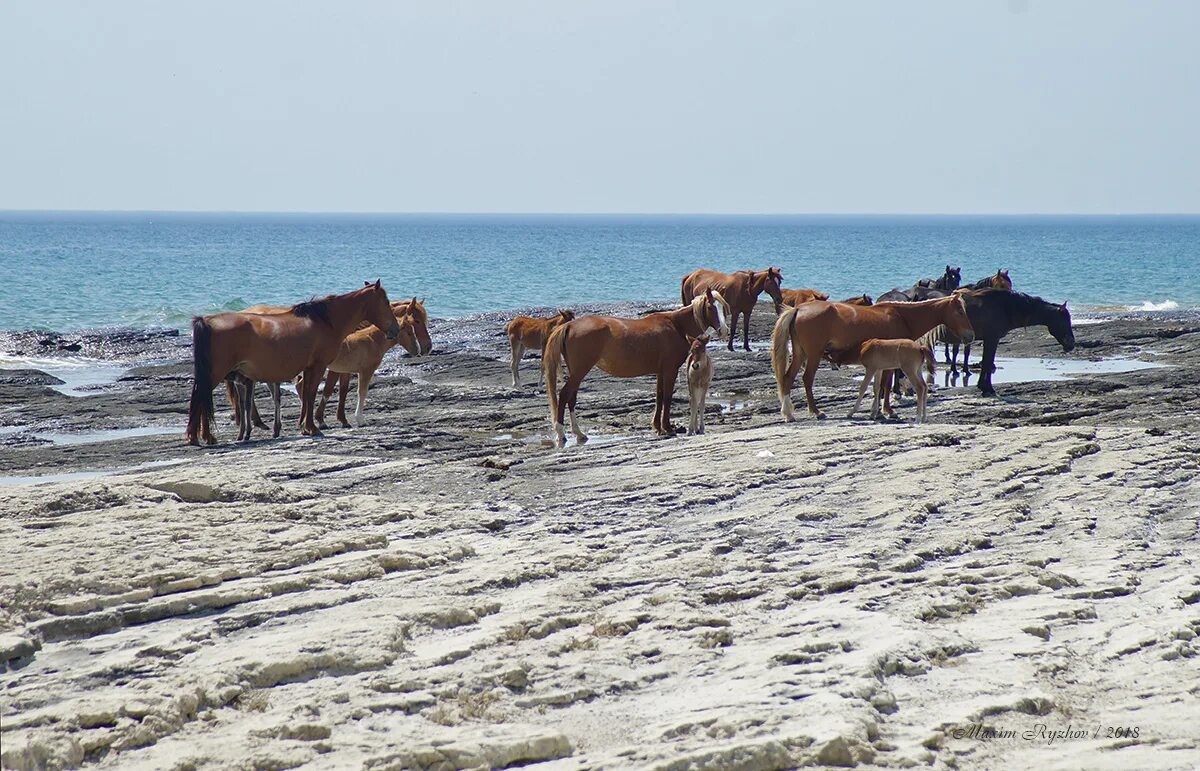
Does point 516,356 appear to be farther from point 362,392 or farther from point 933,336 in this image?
point 933,336

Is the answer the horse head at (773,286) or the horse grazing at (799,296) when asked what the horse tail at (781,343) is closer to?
the horse grazing at (799,296)

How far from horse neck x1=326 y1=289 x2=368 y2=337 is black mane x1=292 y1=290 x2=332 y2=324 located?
0.06 metres

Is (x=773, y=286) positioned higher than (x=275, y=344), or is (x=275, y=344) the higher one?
(x=773, y=286)

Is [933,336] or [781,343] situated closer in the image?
[781,343]

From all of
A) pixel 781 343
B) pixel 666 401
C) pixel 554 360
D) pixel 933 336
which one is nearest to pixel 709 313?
pixel 666 401

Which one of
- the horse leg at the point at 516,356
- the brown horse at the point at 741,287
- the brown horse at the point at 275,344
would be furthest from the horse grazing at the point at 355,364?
the brown horse at the point at 741,287

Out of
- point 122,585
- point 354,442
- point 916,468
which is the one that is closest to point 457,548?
point 122,585

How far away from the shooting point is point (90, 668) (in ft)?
21.7

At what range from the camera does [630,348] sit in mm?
15422

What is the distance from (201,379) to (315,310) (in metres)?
1.80

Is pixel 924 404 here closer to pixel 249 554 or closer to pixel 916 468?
pixel 916 468

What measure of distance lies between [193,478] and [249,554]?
92.1 inches

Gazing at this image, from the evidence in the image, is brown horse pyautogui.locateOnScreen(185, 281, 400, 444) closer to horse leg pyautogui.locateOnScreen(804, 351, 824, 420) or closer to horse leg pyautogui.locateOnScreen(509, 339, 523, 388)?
horse leg pyautogui.locateOnScreen(509, 339, 523, 388)

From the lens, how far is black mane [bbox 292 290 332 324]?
1620 cm
